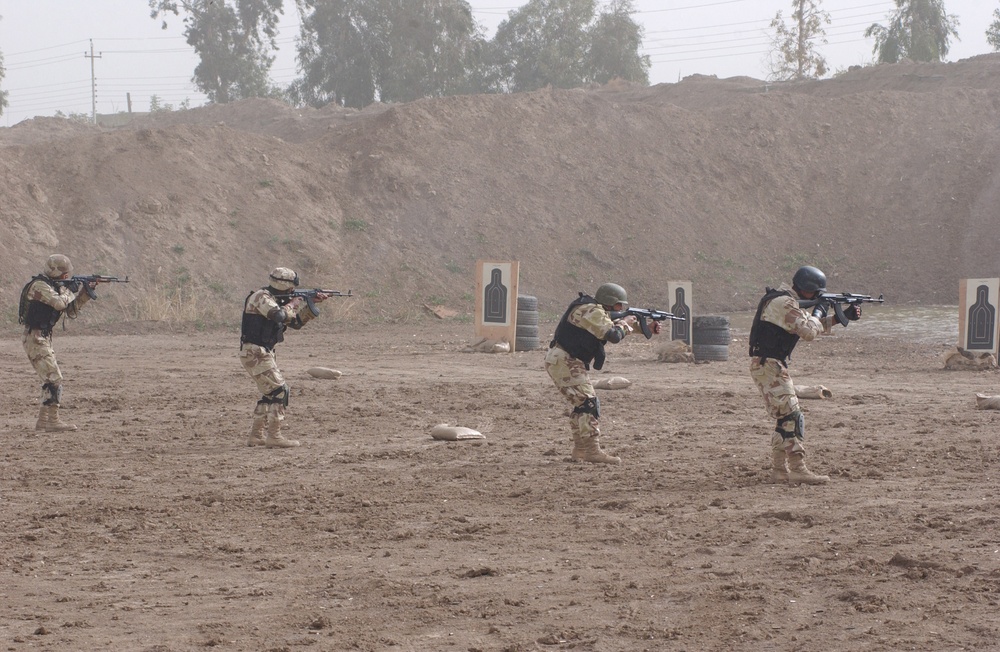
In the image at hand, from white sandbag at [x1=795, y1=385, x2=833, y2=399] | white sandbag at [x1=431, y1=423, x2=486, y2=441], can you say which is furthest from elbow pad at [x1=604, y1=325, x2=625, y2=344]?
white sandbag at [x1=795, y1=385, x2=833, y2=399]

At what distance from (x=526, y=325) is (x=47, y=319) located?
10418mm

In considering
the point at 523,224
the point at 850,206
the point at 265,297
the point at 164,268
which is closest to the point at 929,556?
the point at 265,297

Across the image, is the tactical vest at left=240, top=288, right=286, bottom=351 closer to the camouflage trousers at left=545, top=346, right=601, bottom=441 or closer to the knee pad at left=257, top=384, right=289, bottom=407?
the knee pad at left=257, top=384, right=289, bottom=407

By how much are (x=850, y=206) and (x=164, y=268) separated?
22563mm

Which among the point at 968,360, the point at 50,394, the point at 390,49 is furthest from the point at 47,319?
the point at 390,49

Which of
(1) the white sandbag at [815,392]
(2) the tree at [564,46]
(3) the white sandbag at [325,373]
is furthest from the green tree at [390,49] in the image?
(1) the white sandbag at [815,392]

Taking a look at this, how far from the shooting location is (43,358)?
12289 millimetres

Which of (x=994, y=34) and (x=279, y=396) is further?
(x=994, y=34)

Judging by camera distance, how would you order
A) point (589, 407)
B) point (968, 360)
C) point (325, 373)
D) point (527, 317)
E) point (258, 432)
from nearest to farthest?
point (589, 407) → point (258, 432) → point (325, 373) → point (968, 360) → point (527, 317)

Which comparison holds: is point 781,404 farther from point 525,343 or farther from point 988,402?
point 525,343

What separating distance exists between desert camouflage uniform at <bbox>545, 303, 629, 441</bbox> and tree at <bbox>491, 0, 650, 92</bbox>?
44.3m

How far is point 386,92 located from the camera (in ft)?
166

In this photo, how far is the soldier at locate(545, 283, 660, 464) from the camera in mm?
10062

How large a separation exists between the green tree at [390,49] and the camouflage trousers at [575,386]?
137 feet
